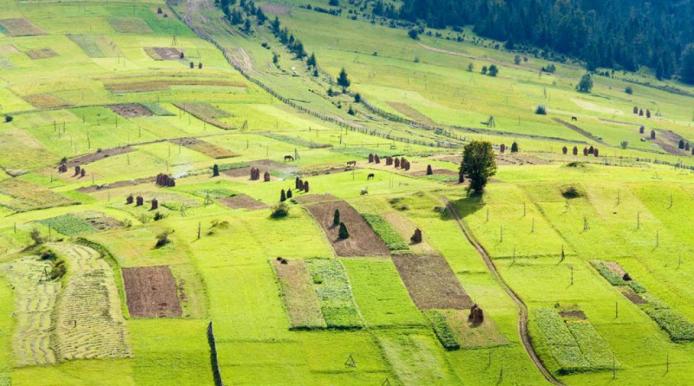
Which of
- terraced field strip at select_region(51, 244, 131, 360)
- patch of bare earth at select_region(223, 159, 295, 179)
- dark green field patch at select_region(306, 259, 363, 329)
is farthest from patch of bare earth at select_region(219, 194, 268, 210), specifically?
terraced field strip at select_region(51, 244, 131, 360)

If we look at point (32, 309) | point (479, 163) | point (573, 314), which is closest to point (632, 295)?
point (573, 314)

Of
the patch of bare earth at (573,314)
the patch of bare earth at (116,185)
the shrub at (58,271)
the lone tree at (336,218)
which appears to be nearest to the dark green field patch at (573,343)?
the patch of bare earth at (573,314)

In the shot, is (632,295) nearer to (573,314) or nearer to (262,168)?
(573,314)

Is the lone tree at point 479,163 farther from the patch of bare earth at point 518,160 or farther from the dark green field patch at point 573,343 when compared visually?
the dark green field patch at point 573,343

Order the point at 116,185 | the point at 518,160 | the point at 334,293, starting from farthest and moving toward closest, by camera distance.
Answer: the point at 518,160
the point at 116,185
the point at 334,293

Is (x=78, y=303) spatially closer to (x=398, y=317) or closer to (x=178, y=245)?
(x=178, y=245)

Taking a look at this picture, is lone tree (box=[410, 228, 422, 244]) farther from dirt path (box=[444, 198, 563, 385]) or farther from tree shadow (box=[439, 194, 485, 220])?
tree shadow (box=[439, 194, 485, 220])
